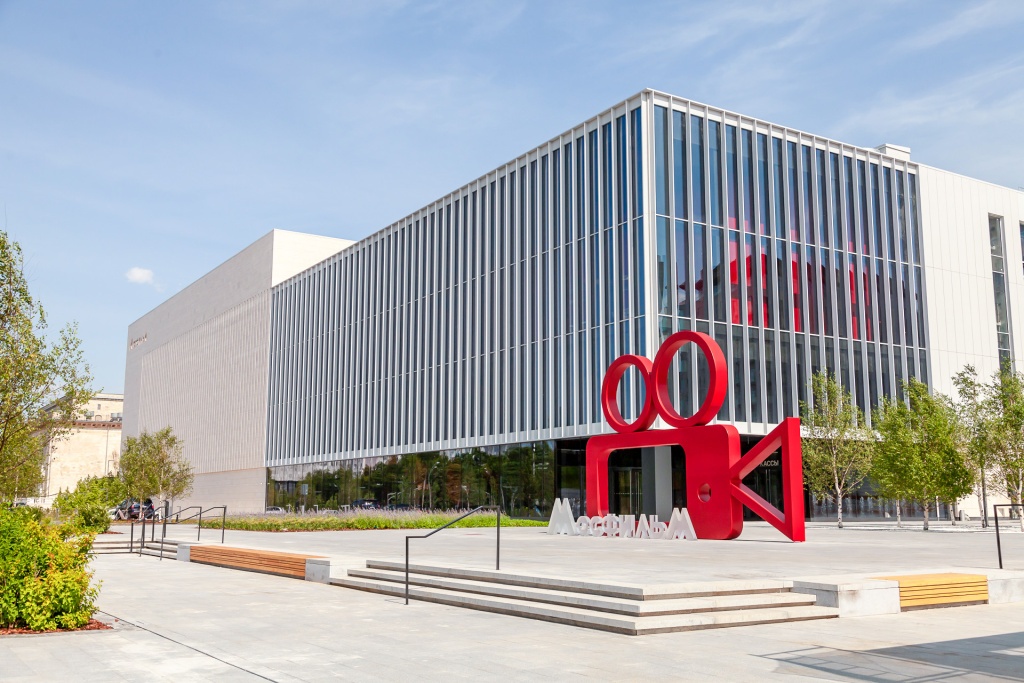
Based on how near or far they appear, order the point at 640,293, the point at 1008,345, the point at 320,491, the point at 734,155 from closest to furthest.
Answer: the point at 640,293 → the point at 734,155 → the point at 1008,345 → the point at 320,491

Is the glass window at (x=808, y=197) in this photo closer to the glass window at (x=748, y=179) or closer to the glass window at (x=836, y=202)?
the glass window at (x=836, y=202)

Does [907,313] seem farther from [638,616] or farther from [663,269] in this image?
[638,616]

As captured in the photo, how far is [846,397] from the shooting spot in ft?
129

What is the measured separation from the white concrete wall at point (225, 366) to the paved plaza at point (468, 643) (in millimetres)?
54459

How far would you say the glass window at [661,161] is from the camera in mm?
36375

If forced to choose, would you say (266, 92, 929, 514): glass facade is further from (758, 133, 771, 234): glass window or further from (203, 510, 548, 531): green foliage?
(203, 510, 548, 531): green foliage

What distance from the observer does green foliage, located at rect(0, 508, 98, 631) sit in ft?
35.0

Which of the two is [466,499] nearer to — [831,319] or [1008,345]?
[831,319]

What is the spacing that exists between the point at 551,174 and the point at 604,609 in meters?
32.3

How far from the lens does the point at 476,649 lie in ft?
31.1

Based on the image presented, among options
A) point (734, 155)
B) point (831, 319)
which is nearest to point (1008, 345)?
point (831, 319)

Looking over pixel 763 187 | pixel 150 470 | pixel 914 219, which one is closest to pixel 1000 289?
pixel 914 219

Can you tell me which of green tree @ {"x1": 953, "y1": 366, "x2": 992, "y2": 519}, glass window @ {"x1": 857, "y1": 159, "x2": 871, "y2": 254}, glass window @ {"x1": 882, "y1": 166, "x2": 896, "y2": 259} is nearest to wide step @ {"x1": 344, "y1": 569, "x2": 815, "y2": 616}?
green tree @ {"x1": 953, "y1": 366, "x2": 992, "y2": 519}

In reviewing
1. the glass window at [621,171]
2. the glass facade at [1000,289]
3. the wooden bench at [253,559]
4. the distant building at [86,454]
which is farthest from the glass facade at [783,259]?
the distant building at [86,454]
